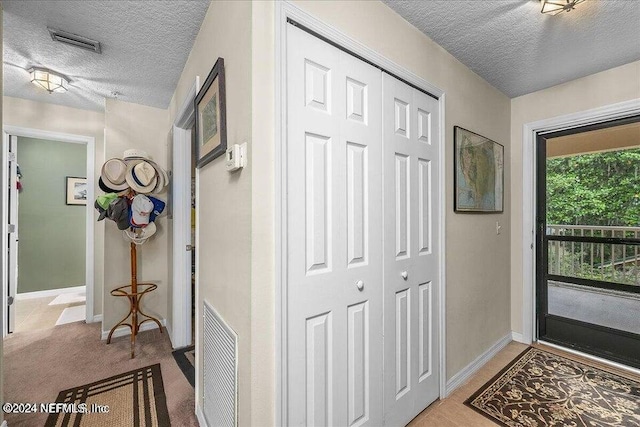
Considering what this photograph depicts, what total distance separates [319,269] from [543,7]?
6.13 ft

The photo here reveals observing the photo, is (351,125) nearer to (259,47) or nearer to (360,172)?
(360,172)

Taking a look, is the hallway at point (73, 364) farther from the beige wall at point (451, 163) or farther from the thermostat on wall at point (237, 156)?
the beige wall at point (451, 163)

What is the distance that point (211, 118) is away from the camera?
153 centimetres

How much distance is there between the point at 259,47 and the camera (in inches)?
43.9

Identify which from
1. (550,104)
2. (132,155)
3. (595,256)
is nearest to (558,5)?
(550,104)

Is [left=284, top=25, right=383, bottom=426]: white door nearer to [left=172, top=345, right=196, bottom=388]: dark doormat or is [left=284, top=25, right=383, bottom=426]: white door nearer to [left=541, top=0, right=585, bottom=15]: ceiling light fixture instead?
[left=541, top=0, right=585, bottom=15]: ceiling light fixture

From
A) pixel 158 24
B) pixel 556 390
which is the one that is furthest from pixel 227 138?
pixel 556 390

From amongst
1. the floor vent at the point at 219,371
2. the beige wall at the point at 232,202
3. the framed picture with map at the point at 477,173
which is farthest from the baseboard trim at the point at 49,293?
the framed picture with map at the point at 477,173

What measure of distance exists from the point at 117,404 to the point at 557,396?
2983 mm

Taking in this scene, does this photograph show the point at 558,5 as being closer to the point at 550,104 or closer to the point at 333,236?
the point at 550,104

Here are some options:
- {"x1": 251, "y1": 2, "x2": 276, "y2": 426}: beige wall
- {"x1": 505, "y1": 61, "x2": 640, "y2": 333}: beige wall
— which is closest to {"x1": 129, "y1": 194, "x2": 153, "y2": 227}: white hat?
{"x1": 251, "y1": 2, "x2": 276, "y2": 426}: beige wall

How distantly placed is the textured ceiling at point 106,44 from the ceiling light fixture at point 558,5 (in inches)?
72.8

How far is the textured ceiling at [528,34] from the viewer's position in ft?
5.26

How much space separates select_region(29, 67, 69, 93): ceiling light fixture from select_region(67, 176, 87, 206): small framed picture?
8.67ft
